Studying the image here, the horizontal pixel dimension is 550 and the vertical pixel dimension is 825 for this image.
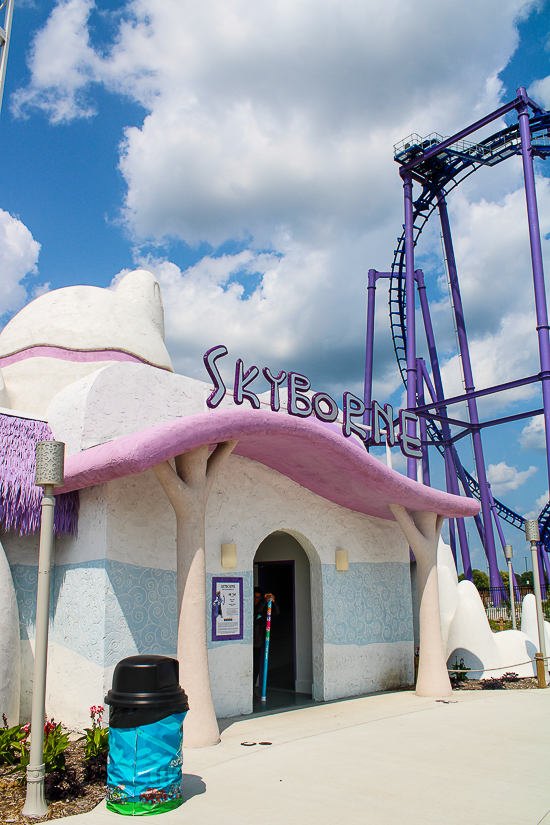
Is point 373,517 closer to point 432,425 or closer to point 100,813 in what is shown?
point 100,813

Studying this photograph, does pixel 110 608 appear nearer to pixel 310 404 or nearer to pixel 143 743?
pixel 143 743

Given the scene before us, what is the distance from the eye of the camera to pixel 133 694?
16.5 feet

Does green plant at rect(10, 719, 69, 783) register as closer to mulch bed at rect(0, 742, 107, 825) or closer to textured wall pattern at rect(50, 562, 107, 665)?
mulch bed at rect(0, 742, 107, 825)

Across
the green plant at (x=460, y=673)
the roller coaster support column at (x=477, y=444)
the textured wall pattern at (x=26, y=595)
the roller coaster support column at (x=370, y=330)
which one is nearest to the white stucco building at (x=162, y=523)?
the textured wall pattern at (x=26, y=595)

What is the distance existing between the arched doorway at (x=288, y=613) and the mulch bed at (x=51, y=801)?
228 inches

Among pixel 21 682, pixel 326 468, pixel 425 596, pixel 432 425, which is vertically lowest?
pixel 21 682

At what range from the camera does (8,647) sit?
7.38 m

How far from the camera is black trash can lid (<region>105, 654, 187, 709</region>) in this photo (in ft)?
16.5

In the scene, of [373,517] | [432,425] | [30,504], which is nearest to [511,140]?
[432,425]

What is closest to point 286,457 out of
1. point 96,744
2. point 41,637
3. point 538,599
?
point 96,744

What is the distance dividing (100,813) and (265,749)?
243 centimetres

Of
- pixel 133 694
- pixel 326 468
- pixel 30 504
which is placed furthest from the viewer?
pixel 326 468

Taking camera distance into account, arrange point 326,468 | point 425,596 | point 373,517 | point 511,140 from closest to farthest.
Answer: point 326,468
point 425,596
point 373,517
point 511,140

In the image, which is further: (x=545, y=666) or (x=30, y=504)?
(x=545, y=666)
